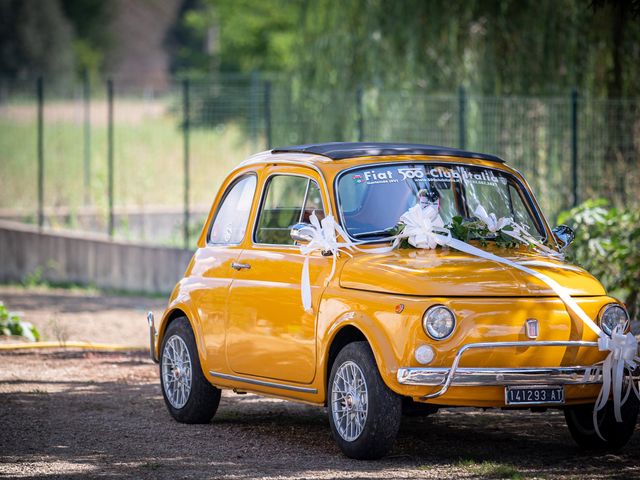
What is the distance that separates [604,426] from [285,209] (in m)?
2.76

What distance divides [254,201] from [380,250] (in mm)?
1454

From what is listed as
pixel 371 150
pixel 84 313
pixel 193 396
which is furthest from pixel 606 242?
pixel 84 313

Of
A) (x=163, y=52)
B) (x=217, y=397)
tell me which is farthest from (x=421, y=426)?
(x=163, y=52)

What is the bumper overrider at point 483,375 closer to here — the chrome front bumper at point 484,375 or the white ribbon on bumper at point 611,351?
A: the chrome front bumper at point 484,375

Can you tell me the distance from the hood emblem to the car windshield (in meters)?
1.33

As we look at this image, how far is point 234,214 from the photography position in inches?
397

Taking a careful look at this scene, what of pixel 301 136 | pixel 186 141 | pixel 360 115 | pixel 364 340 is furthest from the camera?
pixel 186 141

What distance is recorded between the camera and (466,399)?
312 inches

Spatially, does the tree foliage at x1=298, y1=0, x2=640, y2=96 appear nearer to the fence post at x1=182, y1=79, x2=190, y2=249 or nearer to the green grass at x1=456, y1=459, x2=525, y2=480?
the fence post at x1=182, y1=79, x2=190, y2=249

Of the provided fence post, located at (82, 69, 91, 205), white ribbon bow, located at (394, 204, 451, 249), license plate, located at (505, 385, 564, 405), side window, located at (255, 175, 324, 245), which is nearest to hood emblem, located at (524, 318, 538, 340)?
→ license plate, located at (505, 385, 564, 405)

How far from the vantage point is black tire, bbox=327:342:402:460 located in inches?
316

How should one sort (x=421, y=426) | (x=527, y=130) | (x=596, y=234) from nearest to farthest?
(x=421, y=426) < (x=596, y=234) < (x=527, y=130)

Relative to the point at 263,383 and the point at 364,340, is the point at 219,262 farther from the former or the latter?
the point at 364,340

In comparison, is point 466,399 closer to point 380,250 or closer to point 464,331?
point 464,331
